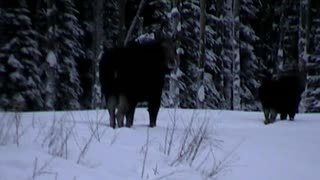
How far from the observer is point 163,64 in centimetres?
1051

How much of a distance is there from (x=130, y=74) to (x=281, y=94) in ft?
19.0

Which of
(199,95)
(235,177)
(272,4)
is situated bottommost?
(235,177)

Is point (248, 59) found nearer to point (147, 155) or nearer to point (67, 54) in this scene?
point (67, 54)

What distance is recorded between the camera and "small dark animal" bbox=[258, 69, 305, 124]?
46.3ft

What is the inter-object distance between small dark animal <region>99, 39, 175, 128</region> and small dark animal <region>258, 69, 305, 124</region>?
441 centimetres

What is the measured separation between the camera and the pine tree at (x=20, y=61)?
1022 inches

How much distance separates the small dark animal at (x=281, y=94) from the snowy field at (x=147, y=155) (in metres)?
3.32

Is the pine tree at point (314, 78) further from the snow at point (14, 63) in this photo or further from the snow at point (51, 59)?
the snow at point (14, 63)

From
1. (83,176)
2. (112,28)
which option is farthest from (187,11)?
(83,176)

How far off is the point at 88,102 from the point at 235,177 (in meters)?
26.3

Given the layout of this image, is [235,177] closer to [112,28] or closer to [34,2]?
[34,2]

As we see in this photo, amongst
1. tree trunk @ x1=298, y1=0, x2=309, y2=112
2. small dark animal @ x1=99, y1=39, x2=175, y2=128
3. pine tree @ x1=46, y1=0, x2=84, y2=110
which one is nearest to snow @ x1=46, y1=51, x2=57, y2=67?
pine tree @ x1=46, y1=0, x2=84, y2=110

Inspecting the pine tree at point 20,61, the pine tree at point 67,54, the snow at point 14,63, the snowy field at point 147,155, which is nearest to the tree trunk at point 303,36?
the pine tree at point 67,54

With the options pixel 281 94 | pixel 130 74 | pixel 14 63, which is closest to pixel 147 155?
pixel 130 74
